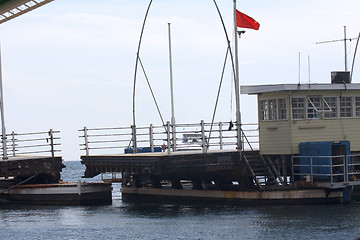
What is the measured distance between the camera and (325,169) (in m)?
37.6

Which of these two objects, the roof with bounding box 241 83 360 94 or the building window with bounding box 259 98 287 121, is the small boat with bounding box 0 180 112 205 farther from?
the roof with bounding box 241 83 360 94

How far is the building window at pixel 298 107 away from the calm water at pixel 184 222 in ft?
15.8

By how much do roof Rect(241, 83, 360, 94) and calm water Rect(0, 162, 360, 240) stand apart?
6.01 meters

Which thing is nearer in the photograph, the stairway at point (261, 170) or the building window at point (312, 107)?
the stairway at point (261, 170)

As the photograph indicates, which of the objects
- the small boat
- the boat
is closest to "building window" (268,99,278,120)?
the boat

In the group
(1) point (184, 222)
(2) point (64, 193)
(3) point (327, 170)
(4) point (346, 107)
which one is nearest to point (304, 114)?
(4) point (346, 107)

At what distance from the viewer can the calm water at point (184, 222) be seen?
31.0 metres

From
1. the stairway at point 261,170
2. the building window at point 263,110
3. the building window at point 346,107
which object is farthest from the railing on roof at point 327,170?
the building window at point 263,110

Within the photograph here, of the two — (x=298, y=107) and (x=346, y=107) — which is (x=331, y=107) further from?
(x=298, y=107)

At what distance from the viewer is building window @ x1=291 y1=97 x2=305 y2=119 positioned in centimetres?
3888

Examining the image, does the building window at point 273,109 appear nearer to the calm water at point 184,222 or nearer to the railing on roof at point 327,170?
the railing on roof at point 327,170

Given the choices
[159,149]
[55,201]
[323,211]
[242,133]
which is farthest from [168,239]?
[159,149]

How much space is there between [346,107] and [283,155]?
4.34m

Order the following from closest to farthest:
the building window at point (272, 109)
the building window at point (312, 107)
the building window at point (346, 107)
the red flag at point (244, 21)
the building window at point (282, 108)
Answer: the building window at point (282, 108), the building window at point (312, 107), the building window at point (272, 109), the building window at point (346, 107), the red flag at point (244, 21)
